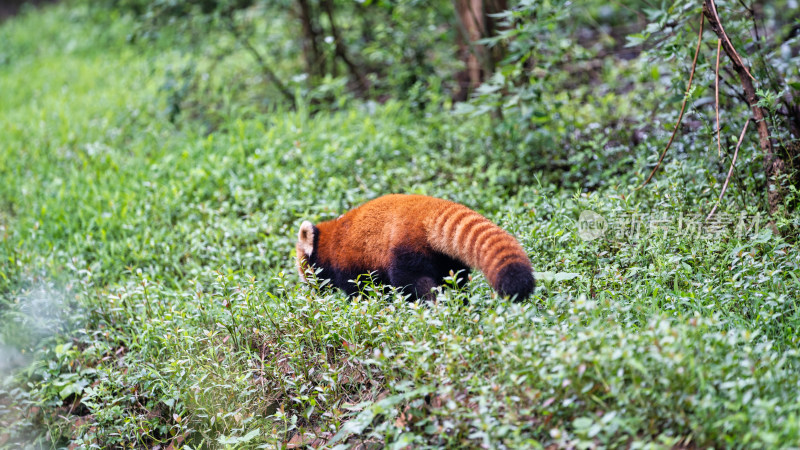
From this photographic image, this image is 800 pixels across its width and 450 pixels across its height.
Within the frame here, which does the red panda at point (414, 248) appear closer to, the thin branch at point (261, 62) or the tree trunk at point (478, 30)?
the tree trunk at point (478, 30)

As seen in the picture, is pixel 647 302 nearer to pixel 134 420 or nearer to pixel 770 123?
pixel 770 123

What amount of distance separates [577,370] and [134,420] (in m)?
2.35

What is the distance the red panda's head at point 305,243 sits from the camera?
397cm

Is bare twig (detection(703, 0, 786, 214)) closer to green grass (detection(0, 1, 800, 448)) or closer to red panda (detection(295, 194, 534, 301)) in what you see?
green grass (detection(0, 1, 800, 448))

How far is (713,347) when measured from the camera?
2500 millimetres

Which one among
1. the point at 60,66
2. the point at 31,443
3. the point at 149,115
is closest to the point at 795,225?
the point at 31,443

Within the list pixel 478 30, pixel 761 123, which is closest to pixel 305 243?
pixel 761 123

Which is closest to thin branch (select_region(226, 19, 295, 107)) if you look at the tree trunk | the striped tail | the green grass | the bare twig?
the green grass

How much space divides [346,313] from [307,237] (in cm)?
74

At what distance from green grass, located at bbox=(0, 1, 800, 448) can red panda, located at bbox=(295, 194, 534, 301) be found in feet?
0.49

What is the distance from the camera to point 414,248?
3.40 m

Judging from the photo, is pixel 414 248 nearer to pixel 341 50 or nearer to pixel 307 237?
pixel 307 237

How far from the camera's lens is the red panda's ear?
156 inches

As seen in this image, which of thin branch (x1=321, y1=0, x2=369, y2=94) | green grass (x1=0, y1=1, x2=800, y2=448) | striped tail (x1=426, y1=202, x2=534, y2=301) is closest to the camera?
green grass (x1=0, y1=1, x2=800, y2=448)
